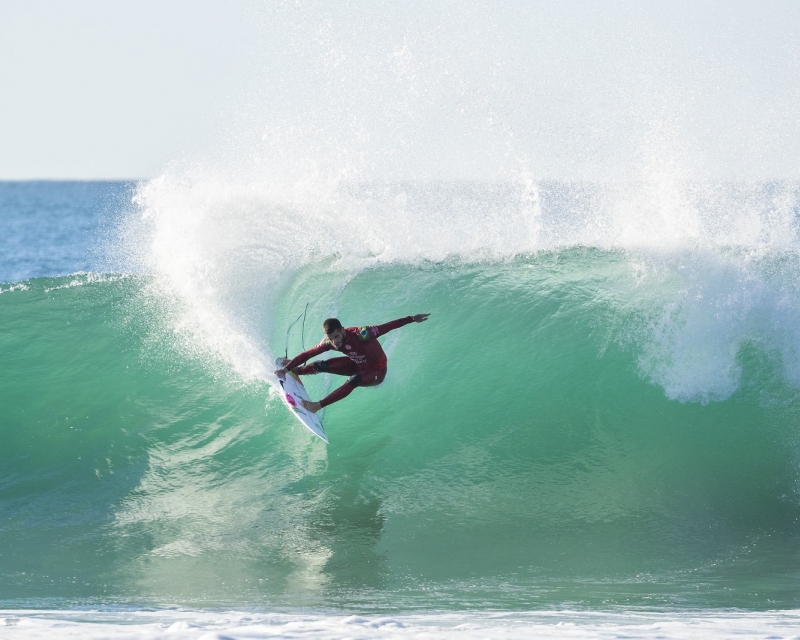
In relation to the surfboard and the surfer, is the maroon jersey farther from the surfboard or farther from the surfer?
the surfboard

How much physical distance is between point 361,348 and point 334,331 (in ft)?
1.31

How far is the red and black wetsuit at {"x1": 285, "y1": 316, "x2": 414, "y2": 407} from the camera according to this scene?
663 centimetres

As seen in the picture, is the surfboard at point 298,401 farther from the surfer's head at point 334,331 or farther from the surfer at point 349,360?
the surfer's head at point 334,331

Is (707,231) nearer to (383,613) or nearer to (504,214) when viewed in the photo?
(504,214)

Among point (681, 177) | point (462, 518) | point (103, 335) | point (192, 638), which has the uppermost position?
point (681, 177)

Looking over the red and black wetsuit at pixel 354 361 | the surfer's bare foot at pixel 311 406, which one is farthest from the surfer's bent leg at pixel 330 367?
the surfer's bare foot at pixel 311 406

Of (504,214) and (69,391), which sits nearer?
(69,391)

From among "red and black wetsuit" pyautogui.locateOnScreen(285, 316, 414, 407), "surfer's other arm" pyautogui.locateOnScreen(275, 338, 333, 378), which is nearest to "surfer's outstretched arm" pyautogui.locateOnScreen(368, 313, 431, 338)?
"red and black wetsuit" pyautogui.locateOnScreen(285, 316, 414, 407)

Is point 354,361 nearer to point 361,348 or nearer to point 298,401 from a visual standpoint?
point 361,348

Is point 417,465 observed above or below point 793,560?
above

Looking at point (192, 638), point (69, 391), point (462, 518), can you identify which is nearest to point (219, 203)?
point (69, 391)

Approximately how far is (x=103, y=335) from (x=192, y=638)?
20.1ft

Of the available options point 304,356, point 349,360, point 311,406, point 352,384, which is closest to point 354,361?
point 349,360

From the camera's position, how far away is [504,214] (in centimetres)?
1041
